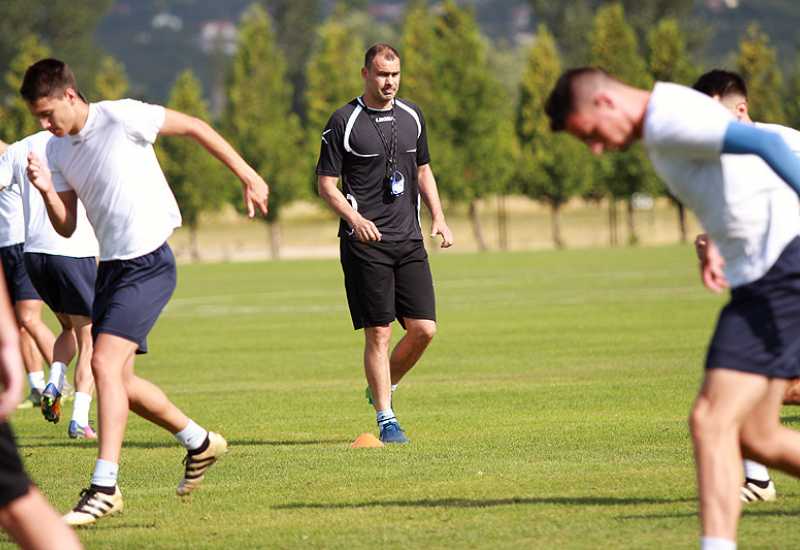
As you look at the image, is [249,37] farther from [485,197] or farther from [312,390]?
[312,390]

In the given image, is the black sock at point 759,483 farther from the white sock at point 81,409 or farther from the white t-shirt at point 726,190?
the white sock at point 81,409

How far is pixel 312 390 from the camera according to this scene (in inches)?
599

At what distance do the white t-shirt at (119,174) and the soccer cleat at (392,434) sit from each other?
3152 millimetres

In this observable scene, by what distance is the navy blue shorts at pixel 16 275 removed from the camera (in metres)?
14.2

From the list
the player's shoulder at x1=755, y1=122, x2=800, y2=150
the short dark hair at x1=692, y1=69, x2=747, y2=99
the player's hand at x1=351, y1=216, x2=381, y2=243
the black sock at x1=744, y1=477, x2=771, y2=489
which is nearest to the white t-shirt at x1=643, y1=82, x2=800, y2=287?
the short dark hair at x1=692, y1=69, x2=747, y2=99

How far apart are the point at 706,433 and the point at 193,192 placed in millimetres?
63335

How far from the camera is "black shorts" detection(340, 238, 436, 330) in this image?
1134 cm

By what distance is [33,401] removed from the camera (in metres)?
14.9

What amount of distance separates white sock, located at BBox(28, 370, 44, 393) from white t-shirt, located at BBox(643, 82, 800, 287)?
31.1ft

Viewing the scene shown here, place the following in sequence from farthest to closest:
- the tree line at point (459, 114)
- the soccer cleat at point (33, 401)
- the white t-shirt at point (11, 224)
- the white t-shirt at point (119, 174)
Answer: the tree line at point (459, 114) → the soccer cleat at point (33, 401) → the white t-shirt at point (11, 224) → the white t-shirt at point (119, 174)

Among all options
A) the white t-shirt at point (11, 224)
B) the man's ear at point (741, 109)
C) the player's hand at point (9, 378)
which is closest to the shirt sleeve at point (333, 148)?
the man's ear at point (741, 109)

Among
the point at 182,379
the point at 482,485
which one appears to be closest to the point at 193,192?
the point at 182,379

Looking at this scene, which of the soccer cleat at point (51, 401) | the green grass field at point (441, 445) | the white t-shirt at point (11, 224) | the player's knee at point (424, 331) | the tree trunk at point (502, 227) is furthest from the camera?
the tree trunk at point (502, 227)

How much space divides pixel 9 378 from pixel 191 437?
11.6ft
